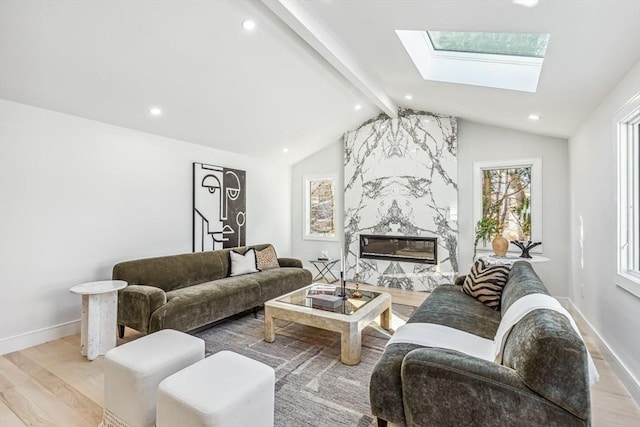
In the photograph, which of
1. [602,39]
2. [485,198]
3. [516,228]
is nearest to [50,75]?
[602,39]

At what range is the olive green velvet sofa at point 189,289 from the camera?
2.93 metres

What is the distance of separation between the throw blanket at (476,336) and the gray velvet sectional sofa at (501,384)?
0.09 m

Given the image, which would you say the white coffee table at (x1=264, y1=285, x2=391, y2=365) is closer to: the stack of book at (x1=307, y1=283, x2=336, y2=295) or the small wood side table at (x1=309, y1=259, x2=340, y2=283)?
the stack of book at (x1=307, y1=283, x2=336, y2=295)

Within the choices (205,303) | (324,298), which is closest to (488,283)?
(324,298)

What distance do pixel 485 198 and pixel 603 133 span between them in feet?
6.95

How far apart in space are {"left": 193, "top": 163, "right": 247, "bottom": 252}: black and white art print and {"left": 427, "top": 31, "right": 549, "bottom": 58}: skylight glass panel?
3527 millimetres

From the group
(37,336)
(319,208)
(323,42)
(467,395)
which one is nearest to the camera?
(467,395)

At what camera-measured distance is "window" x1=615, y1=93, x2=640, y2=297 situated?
238 centimetres

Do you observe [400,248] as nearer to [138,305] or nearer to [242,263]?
[242,263]

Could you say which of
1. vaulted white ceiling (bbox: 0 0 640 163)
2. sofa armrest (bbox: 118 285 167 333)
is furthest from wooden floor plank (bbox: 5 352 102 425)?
vaulted white ceiling (bbox: 0 0 640 163)

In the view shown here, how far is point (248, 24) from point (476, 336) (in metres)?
3.15

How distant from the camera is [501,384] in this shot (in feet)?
4.43

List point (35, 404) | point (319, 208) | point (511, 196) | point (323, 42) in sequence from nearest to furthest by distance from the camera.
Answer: point (35, 404) → point (323, 42) → point (511, 196) → point (319, 208)

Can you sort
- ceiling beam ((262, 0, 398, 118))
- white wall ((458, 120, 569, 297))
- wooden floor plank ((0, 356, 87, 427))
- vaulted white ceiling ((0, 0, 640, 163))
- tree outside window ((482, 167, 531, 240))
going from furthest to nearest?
1. tree outside window ((482, 167, 531, 240))
2. white wall ((458, 120, 569, 297))
3. ceiling beam ((262, 0, 398, 118))
4. vaulted white ceiling ((0, 0, 640, 163))
5. wooden floor plank ((0, 356, 87, 427))
